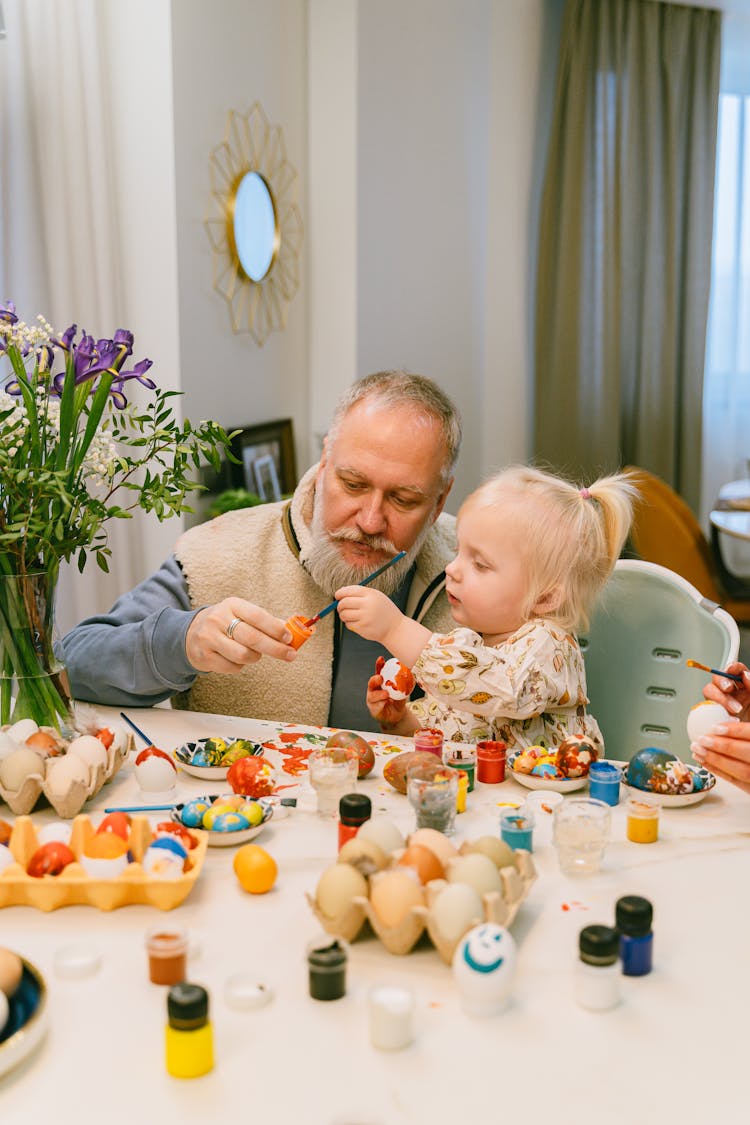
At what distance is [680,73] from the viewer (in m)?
5.16

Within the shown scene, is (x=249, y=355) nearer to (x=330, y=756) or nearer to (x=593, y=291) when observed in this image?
(x=593, y=291)

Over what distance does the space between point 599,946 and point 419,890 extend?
0.55 feet

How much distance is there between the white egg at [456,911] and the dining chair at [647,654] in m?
0.95

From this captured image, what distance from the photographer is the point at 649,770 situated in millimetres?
1362

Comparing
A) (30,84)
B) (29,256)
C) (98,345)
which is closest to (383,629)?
(98,345)

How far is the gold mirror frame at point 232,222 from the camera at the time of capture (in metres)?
3.46

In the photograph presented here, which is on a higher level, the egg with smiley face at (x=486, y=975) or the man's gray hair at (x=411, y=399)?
the man's gray hair at (x=411, y=399)

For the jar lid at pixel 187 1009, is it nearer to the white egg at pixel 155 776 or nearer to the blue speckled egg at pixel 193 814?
the blue speckled egg at pixel 193 814

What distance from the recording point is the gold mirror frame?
346 cm

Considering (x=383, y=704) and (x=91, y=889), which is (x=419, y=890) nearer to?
(x=91, y=889)

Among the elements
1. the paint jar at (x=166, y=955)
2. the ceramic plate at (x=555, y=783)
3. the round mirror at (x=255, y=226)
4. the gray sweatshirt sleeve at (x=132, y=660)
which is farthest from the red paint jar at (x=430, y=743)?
the round mirror at (x=255, y=226)

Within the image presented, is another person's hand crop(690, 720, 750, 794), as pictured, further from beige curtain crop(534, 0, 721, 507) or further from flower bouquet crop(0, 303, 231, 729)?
beige curtain crop(534, 0, 721, 507)

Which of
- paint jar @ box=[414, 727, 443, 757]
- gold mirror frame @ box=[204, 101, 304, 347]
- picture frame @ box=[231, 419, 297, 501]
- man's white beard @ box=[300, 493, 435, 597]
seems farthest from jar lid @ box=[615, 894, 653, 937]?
gold mirror frame @ box=[204, 101, 304, 347]

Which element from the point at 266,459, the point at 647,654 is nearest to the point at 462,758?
the point at 647,654
